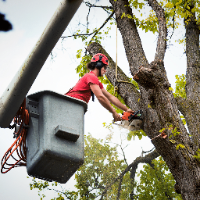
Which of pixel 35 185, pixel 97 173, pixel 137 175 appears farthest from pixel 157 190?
pixel 35 185

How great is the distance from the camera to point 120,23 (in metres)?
5.04

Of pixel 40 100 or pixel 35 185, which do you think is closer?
pixel 40 100

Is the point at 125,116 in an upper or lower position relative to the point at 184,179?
upper

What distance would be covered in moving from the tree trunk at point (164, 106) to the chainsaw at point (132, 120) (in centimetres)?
9

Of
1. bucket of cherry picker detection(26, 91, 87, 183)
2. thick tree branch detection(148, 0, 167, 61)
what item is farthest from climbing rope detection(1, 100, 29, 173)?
thick tree branch detection(148, 0, 167, 61)

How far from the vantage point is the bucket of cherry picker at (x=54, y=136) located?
2.39m

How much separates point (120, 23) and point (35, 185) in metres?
5.24

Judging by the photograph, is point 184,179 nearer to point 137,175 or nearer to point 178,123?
point 178,123

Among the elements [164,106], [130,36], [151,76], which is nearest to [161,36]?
[130,36]

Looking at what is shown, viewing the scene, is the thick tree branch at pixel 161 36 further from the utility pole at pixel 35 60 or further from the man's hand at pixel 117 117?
the utility pole at pixel 35 60

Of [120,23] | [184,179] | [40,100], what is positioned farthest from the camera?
[120,23]

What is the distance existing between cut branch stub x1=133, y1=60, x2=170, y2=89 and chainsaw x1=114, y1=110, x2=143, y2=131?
0.53 metres

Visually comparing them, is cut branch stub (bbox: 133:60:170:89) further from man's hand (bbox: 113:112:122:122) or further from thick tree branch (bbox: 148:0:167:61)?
man's hand (bbox: 113:112:122:122)

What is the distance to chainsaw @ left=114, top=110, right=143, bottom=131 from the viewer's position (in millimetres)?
3814
